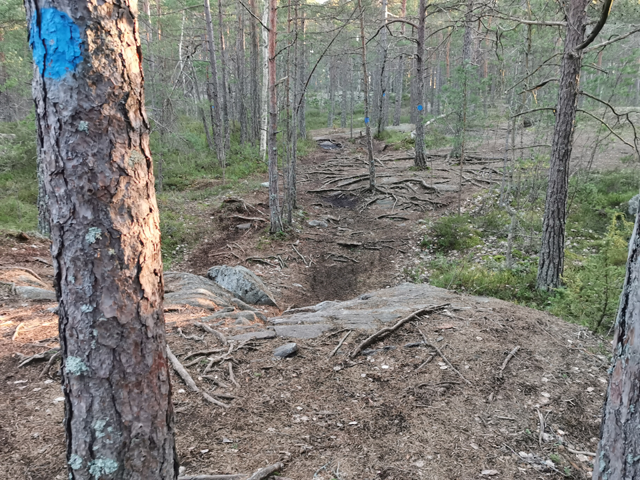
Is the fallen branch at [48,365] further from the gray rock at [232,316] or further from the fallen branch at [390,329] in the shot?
the fallen branch at [390,329]

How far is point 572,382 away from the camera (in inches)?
148

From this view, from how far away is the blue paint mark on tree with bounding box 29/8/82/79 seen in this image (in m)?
1.54

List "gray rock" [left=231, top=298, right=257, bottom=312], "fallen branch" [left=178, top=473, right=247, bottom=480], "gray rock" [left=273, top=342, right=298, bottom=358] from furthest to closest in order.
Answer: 1. "gray rock" [left=231, top=298, right=257, bottom=312]
2. "gray rock" [left=273, top=342, right=298, bottom=358]
3. "fallen branch" [left=178, top=473, right=247, bottom=480]

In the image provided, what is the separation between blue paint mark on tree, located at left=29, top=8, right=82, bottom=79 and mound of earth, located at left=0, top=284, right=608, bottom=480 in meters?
2.22

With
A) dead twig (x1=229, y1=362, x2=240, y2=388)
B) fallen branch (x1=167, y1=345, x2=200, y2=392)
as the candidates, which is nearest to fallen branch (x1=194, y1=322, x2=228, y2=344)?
dead twig (x1=229, y1=362, x2=240, y2=388)

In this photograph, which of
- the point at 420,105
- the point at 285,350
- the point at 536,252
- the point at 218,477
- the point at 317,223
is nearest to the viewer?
the point at 218,477

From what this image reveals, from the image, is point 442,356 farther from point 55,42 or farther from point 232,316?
point 55,42

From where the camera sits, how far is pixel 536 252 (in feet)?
30.2

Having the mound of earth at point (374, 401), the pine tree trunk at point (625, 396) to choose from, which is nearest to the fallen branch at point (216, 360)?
the mound of earth at point (374, 401)

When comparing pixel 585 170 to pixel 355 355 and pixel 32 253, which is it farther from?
pixel 32 253

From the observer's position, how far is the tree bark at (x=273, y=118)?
9.18 metres

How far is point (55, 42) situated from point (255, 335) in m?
3.58

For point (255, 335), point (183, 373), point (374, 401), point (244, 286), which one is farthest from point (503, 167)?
point (183, 373)

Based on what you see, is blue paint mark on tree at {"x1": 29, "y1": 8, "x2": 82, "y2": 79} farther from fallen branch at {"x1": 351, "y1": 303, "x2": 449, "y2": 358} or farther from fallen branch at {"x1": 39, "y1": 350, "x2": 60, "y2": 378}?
fallen branch at {"x1": 351, "y1": 303, "x2": 449, "y2": 358}
